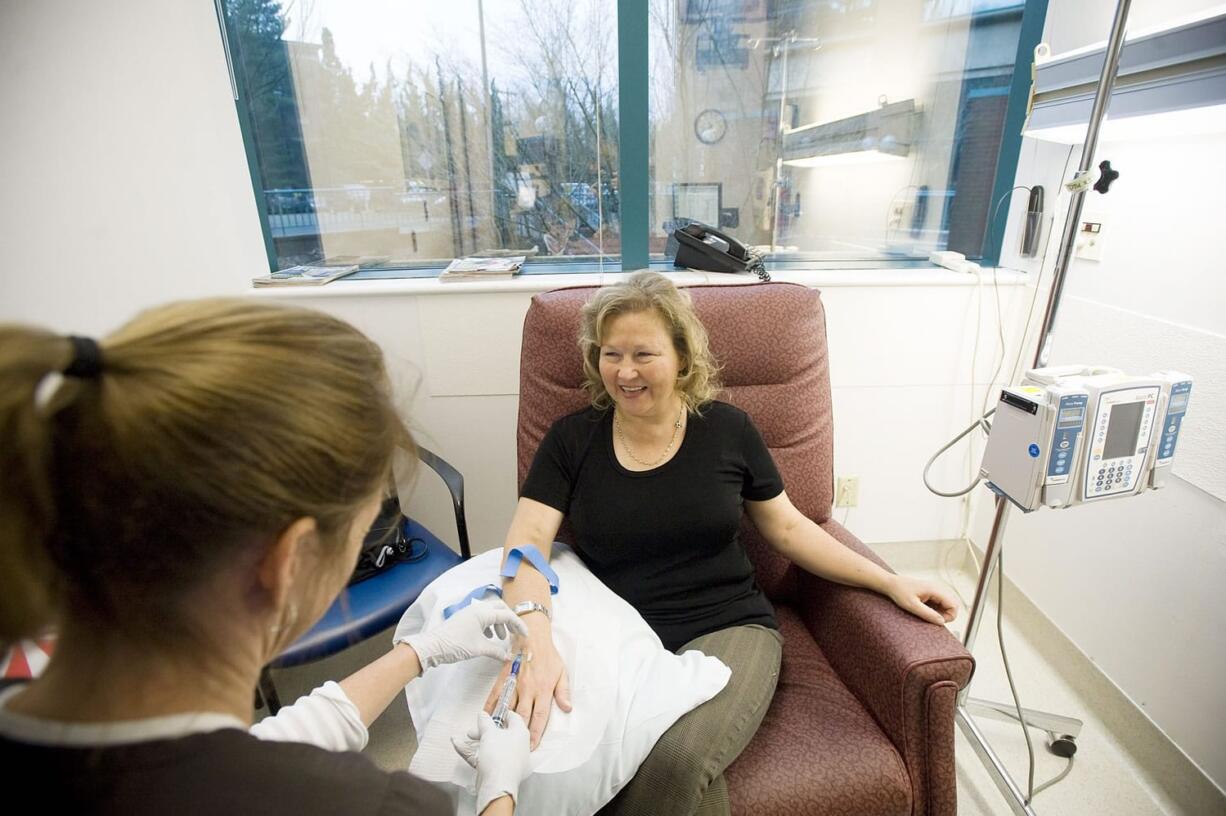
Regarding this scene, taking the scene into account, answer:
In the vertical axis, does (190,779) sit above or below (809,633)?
above

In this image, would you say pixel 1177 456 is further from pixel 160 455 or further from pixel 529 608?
pixel 160 455

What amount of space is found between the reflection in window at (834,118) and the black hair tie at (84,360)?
191cm

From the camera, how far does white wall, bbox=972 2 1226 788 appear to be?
1369 millimetres

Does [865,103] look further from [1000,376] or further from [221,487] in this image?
[221,487]

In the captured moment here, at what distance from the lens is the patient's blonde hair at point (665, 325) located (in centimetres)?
132

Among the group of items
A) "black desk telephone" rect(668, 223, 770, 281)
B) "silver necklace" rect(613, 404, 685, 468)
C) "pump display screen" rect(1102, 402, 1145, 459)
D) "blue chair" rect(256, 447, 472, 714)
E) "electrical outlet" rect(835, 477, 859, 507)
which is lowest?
"electrical outlet" rect(835, 477, 859, 507)

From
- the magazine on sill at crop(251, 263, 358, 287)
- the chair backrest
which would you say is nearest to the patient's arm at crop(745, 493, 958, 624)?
the chair backrest

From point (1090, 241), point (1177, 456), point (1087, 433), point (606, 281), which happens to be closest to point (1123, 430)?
point (1087, 433)

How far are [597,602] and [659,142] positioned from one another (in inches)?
60.5

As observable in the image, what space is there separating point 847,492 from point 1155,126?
1295 millimetres

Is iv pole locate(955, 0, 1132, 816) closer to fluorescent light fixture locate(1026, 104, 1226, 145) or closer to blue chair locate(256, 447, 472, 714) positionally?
fluorescent light fixture locate(1026, 104, 1226, 145)

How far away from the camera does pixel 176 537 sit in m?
0.46

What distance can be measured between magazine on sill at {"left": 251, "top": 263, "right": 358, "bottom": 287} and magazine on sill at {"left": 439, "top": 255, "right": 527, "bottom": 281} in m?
0.33

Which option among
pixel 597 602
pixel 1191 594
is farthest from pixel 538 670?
pixel 1191 594
